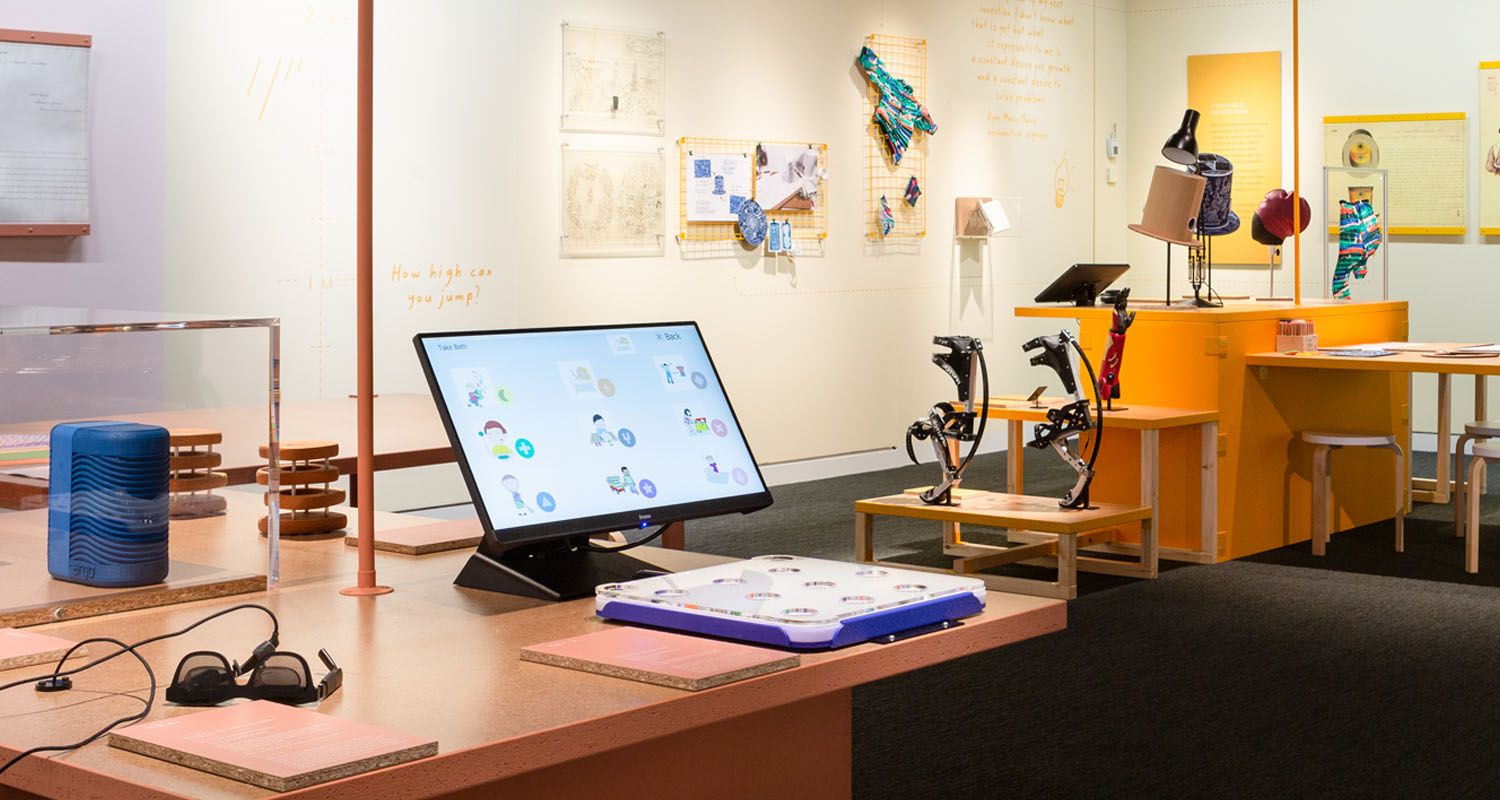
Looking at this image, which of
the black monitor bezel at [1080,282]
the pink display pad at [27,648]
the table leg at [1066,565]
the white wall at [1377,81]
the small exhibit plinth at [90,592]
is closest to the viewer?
the pink display pad at [27,648]

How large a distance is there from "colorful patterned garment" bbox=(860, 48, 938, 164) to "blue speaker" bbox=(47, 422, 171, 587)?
23.8 ft

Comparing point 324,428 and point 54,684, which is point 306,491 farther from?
point 324,428

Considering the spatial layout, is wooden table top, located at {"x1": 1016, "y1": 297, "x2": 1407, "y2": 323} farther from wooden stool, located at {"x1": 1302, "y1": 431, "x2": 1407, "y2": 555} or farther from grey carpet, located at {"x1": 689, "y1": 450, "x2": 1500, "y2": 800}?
grey carpet, located at {"x1": 689, "y1": 450, "x2": 1500, "y2": 800}

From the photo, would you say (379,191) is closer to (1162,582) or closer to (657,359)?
(1162,582)

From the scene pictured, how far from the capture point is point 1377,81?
10.0 meters

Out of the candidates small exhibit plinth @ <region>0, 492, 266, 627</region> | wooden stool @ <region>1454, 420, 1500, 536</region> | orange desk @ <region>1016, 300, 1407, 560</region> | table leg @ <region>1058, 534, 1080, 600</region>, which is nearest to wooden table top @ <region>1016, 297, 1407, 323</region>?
orange desk @ <region>1016, 300, 1407, 560</region>

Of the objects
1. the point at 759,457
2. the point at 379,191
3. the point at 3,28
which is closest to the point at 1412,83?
the point at 759,457

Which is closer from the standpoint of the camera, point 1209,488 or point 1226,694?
point 1226,694

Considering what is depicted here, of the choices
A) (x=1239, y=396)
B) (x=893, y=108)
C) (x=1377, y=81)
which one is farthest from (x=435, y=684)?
(x=1377, y=81)

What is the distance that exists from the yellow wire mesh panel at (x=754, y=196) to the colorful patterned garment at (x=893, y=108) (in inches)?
19.5

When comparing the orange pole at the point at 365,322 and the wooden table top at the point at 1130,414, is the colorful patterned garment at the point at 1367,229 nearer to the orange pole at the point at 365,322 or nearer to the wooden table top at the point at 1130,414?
the wooden table top at the point at 1130,414

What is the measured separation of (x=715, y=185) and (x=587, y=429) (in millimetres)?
6078

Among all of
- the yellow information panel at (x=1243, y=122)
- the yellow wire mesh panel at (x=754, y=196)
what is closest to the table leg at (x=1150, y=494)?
the yellow wire mesh panel at (x=754, y=196)

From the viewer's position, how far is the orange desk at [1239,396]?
21.1 ft
